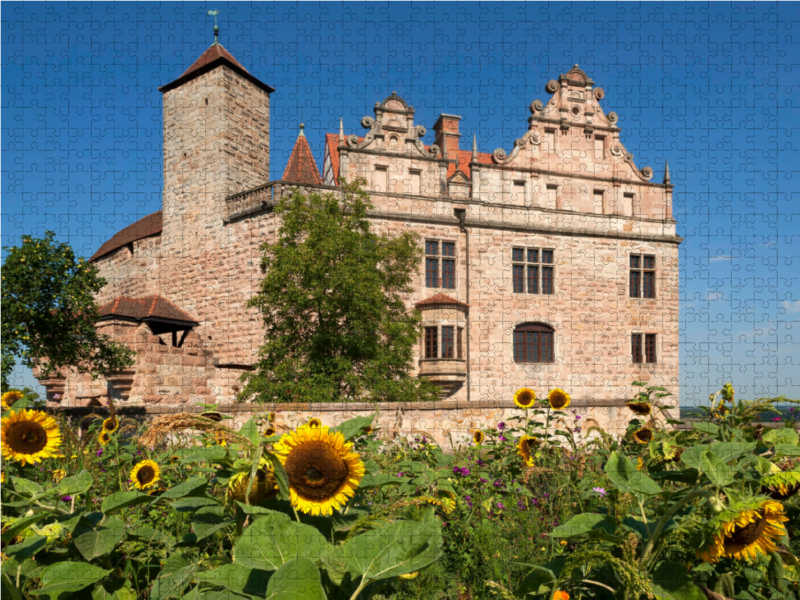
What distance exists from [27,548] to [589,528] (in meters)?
1.51

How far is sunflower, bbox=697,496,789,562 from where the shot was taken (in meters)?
1.33

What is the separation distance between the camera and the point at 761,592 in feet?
5.62

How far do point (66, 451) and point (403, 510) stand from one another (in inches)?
95.3

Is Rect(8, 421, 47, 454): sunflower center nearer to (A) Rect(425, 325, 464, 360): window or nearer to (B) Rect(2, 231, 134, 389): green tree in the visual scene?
(B) Rect(2, 231, 134, 389): green tree

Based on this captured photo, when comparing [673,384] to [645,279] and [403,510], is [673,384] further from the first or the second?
[403,510]

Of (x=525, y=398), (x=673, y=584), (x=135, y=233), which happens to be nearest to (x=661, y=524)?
(x=673, y=584)

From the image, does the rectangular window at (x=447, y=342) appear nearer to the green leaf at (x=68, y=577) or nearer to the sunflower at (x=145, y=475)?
the sunflower at (x=145, y=475)

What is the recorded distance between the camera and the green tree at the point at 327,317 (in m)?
12.9

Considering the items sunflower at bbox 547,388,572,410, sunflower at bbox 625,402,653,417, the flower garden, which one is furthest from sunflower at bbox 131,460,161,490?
sunflower at bbox 625,402,653,417

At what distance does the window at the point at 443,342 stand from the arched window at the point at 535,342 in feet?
8.10

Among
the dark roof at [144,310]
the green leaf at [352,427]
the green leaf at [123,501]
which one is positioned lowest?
the green leaf at [123,501]

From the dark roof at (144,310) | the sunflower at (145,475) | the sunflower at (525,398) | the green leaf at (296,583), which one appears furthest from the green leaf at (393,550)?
the dark roof at (144,310)

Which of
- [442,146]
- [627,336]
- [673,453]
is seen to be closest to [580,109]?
[442,146]

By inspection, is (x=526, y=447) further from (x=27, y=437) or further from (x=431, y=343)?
(x=431, y=343)
